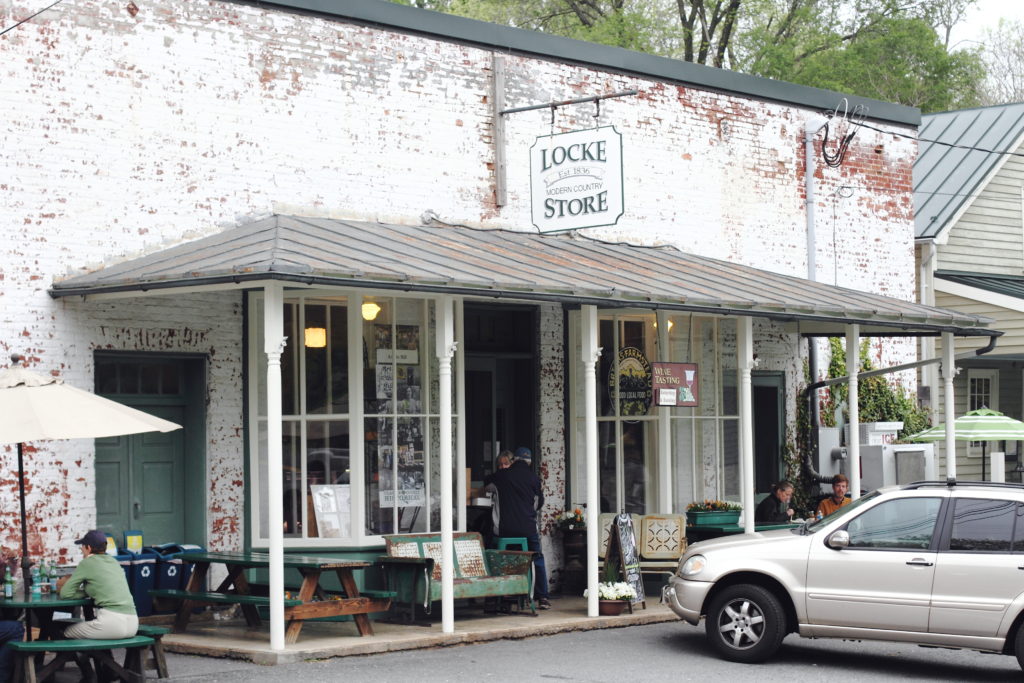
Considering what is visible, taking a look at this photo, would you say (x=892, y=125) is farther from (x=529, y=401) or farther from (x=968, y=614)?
(x=968, y=614)

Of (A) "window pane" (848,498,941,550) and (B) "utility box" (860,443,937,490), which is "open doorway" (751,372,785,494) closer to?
(B) "utility box" (860,443,937,490)

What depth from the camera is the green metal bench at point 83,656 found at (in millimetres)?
9336

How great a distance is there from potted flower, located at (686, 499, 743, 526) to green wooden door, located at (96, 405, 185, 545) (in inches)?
226

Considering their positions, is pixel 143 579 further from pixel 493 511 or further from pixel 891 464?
pixel 891 464

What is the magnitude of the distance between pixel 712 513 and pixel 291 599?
5782 millimetres

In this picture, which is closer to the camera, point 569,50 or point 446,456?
point 446,456

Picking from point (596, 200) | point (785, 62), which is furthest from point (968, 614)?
point (785, 62)

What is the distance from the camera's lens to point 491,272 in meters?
12.4

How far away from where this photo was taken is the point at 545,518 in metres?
Result: 15.6

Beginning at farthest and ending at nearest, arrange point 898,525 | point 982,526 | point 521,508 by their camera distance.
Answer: point 521,508
point 898,525
point 982,526

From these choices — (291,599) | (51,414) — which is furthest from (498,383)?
(51,414)

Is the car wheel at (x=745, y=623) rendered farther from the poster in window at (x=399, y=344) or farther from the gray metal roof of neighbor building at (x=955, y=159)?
the gray metal roof of neighbor building at (x=955, y=159)

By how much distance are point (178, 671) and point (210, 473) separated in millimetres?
2680

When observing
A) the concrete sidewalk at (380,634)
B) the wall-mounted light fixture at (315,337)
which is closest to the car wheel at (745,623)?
the concrete sidewalk at (380,634)
